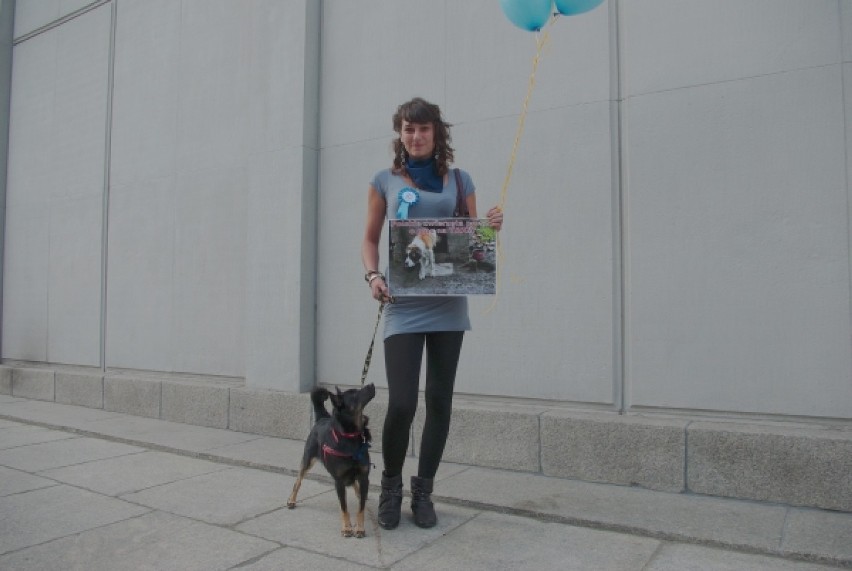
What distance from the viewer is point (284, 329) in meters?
5.85

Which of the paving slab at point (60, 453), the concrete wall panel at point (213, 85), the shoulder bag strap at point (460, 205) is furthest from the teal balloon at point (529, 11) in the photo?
the paving slab at point (60, 453)

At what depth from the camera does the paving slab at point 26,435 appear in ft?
18.6

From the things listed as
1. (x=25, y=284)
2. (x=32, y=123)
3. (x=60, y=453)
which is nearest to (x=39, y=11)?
(x=32, y=123)

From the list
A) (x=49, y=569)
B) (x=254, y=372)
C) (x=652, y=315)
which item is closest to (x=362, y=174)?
(x=254, y=372)

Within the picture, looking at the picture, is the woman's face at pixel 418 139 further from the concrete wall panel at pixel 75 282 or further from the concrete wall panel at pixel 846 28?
the concrete wall panel at pixel 75 282

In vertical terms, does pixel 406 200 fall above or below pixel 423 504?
above

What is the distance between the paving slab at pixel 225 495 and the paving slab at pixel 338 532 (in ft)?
0.60

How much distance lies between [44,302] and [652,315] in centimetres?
802

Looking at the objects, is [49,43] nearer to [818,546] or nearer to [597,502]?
[597,502]

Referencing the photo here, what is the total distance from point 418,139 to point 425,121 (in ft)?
0.31

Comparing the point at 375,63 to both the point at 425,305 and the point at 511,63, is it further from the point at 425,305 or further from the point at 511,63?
the point at 425,305

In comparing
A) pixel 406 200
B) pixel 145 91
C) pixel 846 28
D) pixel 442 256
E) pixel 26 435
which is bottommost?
pixel 26 435

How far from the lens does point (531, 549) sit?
3.10 metres

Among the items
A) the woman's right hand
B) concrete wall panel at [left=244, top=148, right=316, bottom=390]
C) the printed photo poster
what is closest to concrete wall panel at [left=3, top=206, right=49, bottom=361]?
concrete wall panel at [left=244, top=148, right=316, bottom=390]
